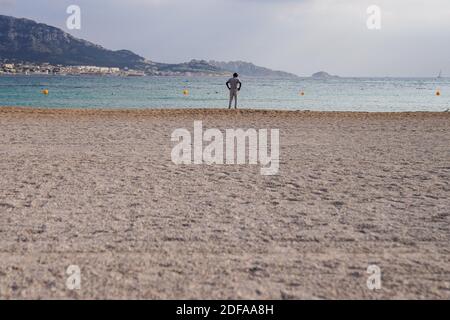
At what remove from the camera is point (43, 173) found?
6898mm

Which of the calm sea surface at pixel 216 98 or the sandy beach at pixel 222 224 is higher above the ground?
the calm sea surface at pixel 216 98

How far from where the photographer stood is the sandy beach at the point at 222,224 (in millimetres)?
3344

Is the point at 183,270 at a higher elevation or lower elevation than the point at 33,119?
lower

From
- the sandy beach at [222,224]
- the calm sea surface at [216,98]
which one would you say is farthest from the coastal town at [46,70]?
the sandy beach at [222,224]

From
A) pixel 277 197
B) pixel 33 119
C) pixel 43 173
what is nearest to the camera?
pixel 277 197

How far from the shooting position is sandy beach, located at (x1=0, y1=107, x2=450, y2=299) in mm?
3344

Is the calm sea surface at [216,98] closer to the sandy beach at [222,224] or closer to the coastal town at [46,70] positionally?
the sandy beach at [222,224]

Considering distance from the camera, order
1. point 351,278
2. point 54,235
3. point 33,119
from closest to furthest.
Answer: point 351,278
point 54,235
point 33,119

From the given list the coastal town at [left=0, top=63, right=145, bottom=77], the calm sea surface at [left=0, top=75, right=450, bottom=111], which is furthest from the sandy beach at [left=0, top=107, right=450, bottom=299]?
the coastal town at [left=0, top=63, right=145, bottom=77]

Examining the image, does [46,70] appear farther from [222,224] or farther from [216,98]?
[222,224]

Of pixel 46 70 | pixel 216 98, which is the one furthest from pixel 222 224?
pixel 46 70

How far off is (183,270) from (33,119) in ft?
41.4
